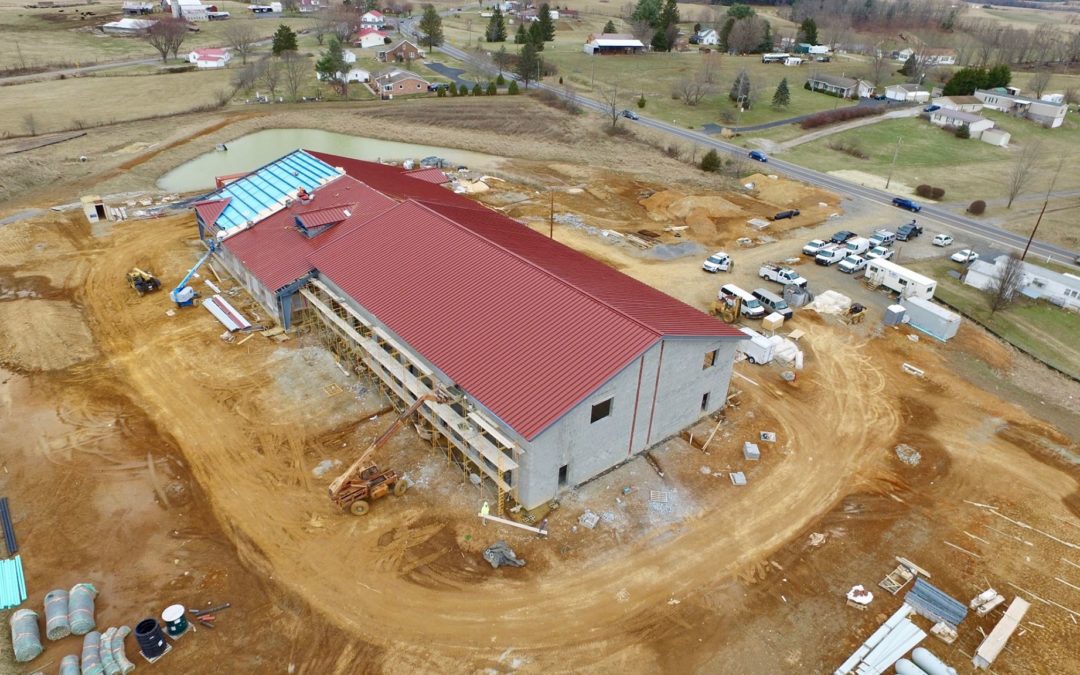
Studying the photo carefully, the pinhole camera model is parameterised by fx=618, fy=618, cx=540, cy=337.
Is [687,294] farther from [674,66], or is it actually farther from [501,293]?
[674,66]

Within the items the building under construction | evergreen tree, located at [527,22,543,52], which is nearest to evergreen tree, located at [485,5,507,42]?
evergreen tree, located at [527,22,543,52]

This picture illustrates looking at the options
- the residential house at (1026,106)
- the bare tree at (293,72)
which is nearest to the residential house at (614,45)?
the bare tree at (293,72)

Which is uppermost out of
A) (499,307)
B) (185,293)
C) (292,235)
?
(499,307)

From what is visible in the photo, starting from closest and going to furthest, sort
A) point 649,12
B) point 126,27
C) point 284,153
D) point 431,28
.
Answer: point 284,153 < point 431,28 < point 126,27 < point 649,12

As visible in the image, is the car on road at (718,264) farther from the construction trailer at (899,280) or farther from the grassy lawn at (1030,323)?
the grassy lawn at (1030,323)

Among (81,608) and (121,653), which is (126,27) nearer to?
(81,608)

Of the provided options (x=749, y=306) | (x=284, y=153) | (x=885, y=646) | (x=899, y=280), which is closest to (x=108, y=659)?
(x=885, y=646)

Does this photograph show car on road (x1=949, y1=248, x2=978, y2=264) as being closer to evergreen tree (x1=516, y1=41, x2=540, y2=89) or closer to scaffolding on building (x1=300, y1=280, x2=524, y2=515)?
scaffolding on building (x1=300, y1=280, x2=524, y2=515)
